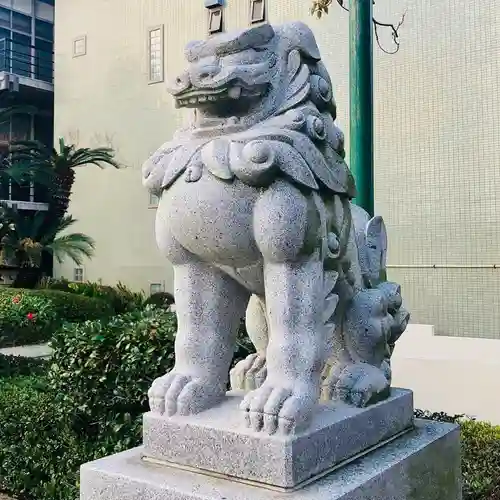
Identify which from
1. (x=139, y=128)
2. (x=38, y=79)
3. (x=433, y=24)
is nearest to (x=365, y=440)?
(x=433, y=24)

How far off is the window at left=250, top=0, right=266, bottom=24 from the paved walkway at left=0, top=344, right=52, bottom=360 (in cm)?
670

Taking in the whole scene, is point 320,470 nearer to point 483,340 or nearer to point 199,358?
point 199,358

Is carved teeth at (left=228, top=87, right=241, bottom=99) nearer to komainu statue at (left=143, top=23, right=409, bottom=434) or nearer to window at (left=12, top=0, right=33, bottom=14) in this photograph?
komainu statue at (left=143, top=23, right=409, bottom=434)

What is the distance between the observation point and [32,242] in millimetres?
12609

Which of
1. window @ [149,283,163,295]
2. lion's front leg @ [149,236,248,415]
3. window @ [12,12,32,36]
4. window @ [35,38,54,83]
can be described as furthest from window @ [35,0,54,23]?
lion's front leg @ [149,236,248,415]

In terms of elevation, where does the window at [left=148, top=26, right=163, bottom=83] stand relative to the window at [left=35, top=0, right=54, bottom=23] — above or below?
below

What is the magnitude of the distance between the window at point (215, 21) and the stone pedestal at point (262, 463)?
121 centimetres

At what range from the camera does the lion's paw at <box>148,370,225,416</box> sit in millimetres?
2010

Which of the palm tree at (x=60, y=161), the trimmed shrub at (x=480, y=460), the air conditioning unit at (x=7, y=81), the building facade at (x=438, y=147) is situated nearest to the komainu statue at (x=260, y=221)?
the trimmed shrub at (x=480, y=460)

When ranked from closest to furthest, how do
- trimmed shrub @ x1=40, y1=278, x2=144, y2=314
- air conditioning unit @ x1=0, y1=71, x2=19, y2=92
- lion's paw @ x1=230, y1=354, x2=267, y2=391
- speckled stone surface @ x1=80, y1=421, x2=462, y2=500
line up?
1. speckled stone surface @ x1=80, y1=421, x2=462, y2=500
2. lion's paw @ x1=230, y1=354, x2=267, y2=391
3. trimmed shrub @ x1=40, y1=278, x2=144, y2=314
4. air conditioning unit @ x1=0, y1=71, x2=19, y2=92

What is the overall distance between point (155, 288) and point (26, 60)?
827cm

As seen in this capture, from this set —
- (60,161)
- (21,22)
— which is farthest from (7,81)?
(60,161)

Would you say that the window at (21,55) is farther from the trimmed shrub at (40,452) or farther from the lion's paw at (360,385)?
the lion's paw at (360,385)

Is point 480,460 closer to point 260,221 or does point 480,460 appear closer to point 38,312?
point 260,221
